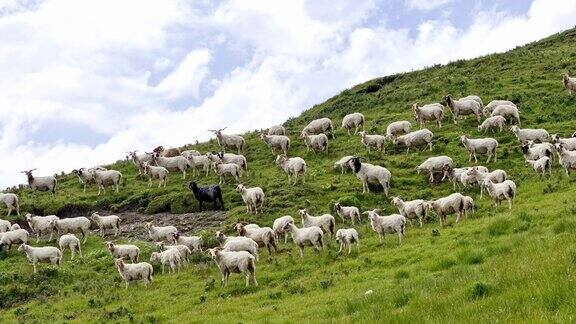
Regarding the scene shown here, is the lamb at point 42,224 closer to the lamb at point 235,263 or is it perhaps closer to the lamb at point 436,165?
Result: the lamb at point 235,263

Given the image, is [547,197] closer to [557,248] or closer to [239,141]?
[557,248]

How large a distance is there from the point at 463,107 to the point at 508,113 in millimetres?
3354

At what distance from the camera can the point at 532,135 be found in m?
33.3

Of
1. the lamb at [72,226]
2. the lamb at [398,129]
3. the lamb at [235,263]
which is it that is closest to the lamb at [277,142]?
the lamb at [398,129]

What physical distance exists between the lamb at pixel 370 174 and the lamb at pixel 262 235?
8375 millimetres

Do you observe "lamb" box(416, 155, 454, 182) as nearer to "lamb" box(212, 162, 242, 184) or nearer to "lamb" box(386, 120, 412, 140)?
"lamb" box(386, 120, 412, 140)

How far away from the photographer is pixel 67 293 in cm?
2317

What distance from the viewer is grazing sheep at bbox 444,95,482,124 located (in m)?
40.0

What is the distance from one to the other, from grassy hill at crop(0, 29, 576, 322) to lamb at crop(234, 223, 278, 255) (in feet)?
1.86

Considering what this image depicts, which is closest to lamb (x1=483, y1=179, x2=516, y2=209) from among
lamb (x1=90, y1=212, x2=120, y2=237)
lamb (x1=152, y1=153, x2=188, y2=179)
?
lamb (x1=90, y1=212, x2=120, y2=237)

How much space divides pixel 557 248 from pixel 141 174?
32557 millimetres

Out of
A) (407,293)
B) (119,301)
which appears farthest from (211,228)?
(407,293)

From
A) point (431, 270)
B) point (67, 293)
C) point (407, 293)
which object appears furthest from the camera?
point (67, 293)

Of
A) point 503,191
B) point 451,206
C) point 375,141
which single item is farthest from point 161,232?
point 375,141
